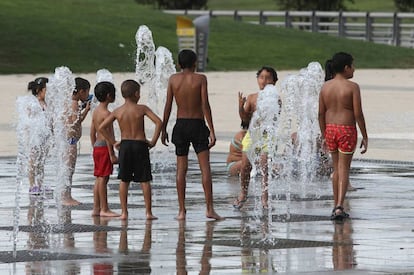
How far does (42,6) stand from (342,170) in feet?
137

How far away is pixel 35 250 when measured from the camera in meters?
10.8

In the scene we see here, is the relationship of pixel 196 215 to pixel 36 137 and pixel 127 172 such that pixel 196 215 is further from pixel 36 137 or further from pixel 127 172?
pixel 36 137

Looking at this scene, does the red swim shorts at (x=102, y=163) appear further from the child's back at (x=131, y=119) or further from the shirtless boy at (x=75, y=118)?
the shirtless boy at (x=75, y=118)

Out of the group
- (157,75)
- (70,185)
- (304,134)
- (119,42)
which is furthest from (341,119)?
(119,42)

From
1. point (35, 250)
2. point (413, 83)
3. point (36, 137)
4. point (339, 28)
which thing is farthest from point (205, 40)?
point (35, 250)

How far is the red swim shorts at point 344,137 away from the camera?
13.1 m

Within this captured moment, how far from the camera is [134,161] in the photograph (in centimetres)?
1290

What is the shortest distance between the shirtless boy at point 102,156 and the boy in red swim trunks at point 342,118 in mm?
Result: 1945

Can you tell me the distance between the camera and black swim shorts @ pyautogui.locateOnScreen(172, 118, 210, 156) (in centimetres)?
1296

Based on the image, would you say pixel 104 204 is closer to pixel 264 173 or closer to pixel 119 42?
pixel 264 173

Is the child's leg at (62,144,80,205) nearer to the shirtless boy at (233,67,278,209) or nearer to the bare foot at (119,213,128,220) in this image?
the bare foot at (119,213,128,220)

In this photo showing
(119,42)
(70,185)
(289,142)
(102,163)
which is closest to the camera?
(102,163)

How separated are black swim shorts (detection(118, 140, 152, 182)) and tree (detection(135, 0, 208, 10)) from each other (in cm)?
6347

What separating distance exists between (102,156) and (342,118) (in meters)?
2.25
